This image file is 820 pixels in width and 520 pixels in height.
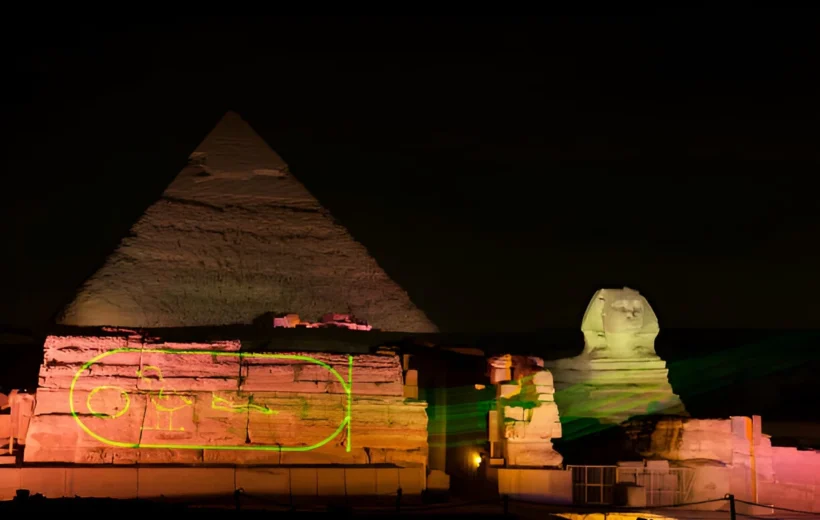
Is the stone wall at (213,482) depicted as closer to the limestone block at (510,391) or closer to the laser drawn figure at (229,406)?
the laser drawn figure at (229,406)

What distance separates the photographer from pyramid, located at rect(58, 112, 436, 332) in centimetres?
2870

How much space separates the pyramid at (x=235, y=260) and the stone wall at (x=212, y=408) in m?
9.64

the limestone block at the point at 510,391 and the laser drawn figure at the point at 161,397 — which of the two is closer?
the laser drawn figure at the point at 161,397

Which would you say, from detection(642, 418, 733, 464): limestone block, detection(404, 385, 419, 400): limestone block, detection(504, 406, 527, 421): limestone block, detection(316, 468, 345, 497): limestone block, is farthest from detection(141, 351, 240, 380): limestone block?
detection(642, 418, 733, 464): limestone block

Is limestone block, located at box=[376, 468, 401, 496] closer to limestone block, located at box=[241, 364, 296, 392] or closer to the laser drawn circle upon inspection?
limestone block, located at box=[241, 364, 296, 392]

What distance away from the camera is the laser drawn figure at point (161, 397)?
18.4m

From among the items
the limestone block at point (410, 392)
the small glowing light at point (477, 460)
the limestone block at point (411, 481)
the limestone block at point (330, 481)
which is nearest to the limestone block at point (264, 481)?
the limestone block at point (330, 481)

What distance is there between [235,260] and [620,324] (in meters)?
10.1

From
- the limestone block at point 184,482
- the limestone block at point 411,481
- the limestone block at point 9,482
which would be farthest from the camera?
the limestone block at point 411,481

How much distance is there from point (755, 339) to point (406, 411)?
52607 millimetres

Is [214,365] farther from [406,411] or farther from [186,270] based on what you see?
[186,270]

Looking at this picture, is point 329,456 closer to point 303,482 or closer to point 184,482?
point 303,482

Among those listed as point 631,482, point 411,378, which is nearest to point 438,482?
point 411,378

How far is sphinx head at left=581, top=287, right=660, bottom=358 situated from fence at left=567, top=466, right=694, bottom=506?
13.2 feet
